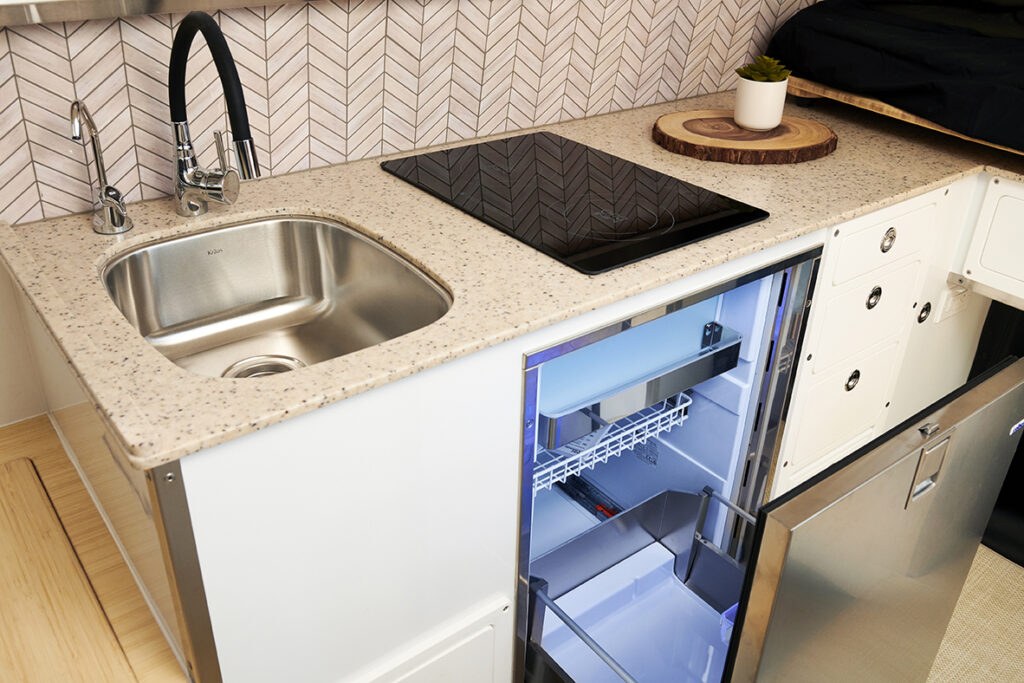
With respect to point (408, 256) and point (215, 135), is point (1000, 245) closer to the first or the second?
point (408, 256)

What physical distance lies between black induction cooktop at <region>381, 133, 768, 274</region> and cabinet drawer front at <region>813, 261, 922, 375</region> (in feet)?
1.16

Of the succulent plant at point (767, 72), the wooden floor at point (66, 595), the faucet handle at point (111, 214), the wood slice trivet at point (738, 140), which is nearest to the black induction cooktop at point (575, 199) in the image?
the wood slice trivet at point (738, 140)

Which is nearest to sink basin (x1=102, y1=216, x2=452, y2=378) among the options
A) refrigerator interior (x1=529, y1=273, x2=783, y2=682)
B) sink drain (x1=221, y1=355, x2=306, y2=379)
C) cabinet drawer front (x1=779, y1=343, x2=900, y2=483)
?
sink drain (x1=221, y1=355, x2=306, y2=379)

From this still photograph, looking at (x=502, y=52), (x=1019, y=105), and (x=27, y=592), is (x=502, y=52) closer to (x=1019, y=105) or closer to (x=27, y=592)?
(x=1019, y=105)

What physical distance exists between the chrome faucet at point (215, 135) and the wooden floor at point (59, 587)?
1.57ft

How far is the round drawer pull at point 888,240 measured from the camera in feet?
5.47

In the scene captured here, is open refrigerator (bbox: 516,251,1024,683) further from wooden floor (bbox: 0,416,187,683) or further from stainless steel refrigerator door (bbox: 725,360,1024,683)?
wooden floor (bbox: 0,416,187,683)

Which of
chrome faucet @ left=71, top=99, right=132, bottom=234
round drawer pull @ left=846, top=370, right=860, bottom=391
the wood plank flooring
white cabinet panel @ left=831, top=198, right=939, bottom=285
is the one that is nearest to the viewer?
the wood plank flooring

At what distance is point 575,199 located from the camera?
1512 mm

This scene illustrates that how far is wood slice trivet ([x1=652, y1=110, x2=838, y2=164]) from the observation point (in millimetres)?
1731

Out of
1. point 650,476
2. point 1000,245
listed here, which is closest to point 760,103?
point 1000,245

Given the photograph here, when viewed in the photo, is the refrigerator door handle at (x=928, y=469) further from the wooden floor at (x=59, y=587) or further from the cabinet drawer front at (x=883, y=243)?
the wooden floor at (x=59, y=587)

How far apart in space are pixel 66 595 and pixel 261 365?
43 centimetres

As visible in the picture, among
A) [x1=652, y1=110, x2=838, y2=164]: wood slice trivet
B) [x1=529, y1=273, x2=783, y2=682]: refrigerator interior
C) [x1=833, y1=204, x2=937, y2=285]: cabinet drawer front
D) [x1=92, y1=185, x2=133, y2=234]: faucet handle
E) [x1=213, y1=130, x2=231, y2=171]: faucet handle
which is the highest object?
[x1=213, y1=130, x2=231, y2=171]: faucet handle
